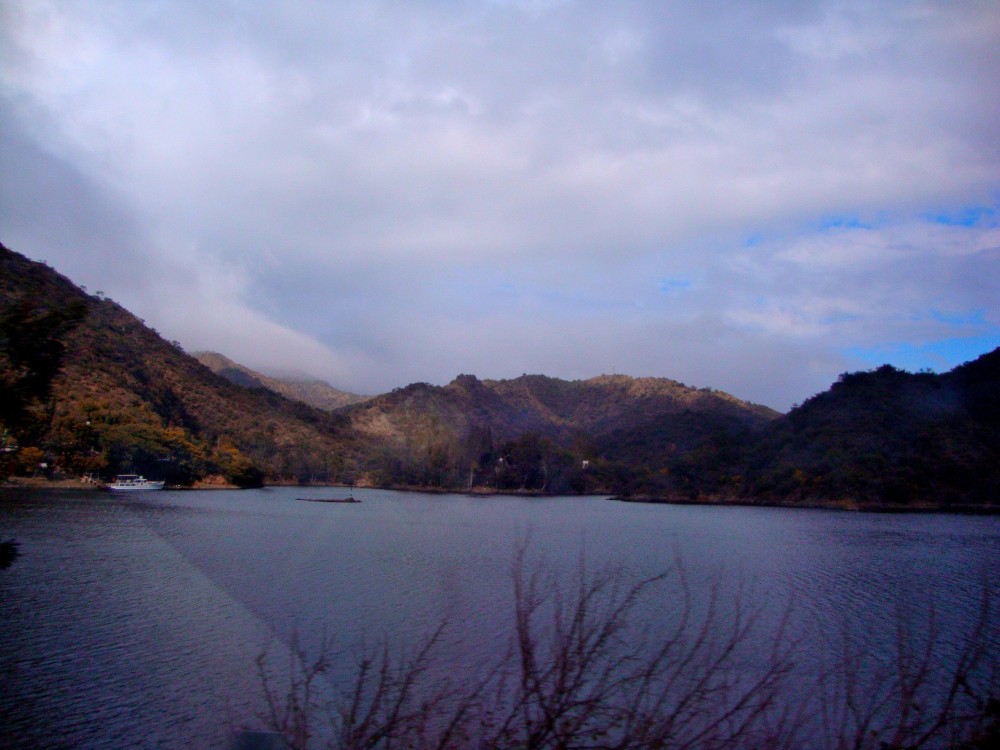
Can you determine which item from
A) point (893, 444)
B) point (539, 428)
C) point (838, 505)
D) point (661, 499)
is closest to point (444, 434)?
point (661, 499)

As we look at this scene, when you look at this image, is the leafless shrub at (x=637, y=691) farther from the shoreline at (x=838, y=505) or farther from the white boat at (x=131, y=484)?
the white boat at (x=131, y=484)

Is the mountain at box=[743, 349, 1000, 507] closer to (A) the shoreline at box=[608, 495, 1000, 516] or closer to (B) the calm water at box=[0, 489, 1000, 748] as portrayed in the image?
(A) the shoreline at box=[608, 495, 1000, 516]

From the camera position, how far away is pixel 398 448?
116188 millimetres

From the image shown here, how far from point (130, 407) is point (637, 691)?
5924 centimetres

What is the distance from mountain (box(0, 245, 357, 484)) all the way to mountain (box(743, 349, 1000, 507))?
197ft

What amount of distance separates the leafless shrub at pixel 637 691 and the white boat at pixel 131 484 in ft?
171

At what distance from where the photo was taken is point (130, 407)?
57938mm

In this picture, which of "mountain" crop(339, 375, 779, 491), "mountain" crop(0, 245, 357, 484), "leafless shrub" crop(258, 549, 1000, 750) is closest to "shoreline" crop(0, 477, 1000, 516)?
"mountain" crop(0, 245, 357, 484)

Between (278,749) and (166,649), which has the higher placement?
(278,749)

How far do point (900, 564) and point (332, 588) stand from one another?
2180 cm

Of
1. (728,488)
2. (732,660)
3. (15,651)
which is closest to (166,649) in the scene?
(15,651)

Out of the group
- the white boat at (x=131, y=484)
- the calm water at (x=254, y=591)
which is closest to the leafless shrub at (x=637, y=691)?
the calm water at (x=254, y=591)

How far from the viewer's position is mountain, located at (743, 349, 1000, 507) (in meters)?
55.3

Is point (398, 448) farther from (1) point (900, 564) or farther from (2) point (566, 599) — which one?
(2) point (566, 599)
